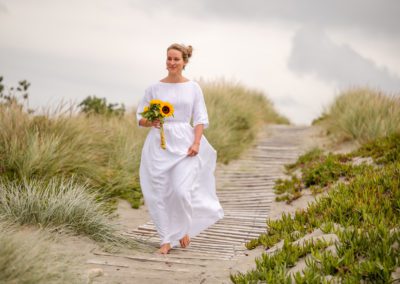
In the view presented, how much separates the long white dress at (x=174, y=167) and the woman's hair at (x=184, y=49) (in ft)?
0.98

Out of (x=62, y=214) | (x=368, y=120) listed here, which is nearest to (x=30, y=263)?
(x=62, y=214)

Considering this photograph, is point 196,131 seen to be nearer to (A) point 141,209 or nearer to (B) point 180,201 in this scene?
(B) point 180,201

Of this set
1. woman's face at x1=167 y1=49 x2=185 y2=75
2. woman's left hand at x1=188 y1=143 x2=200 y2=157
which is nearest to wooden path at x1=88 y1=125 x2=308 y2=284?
woman's left hand at x1=188 y1=143 x2=200 y2=157

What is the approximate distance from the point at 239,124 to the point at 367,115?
3.69 metres

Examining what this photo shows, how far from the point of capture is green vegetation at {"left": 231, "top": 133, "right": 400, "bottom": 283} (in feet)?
12.7

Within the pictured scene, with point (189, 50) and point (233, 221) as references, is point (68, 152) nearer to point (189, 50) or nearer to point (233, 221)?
point (233, 221)

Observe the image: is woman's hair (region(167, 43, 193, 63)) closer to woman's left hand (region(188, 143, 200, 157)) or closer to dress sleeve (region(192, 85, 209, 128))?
dress sleeve (region(192, 85, 209, 128))

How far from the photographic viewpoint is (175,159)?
18.3 ft

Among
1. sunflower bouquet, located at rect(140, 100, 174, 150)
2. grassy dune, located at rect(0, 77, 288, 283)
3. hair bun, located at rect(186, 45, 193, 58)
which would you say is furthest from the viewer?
hair bun, located at rect(186, 45, 193, 58)

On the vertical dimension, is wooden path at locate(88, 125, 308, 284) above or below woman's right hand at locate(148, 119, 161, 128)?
below

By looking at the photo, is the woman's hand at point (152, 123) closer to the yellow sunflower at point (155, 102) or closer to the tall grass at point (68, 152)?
the yellow sunflower at point (155, 102)

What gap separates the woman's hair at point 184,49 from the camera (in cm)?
558

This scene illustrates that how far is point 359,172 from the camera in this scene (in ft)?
26.3

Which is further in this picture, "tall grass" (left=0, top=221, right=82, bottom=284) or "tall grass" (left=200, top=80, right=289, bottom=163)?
"tall grass" (left=200, top=80, right=289, bottom=163)
